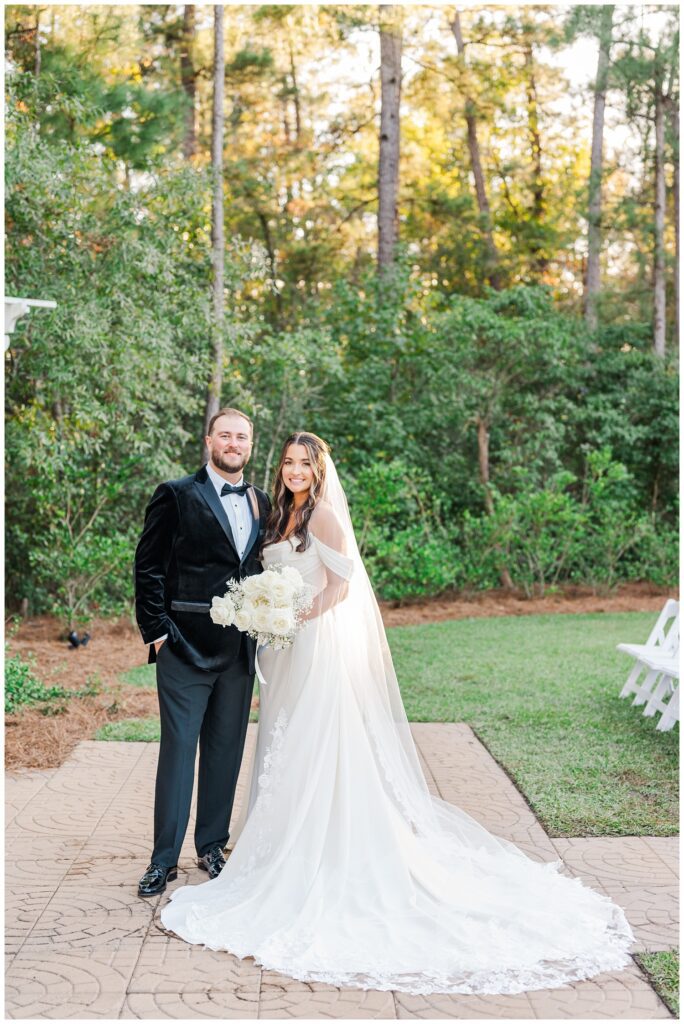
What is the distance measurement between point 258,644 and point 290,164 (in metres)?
20.1

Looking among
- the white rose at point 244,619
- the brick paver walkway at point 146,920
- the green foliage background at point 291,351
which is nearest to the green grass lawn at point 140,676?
the green foliage background at point 291,351

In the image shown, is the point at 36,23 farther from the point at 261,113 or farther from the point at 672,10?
the point at 261,113

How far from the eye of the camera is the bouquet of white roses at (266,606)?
4.38m

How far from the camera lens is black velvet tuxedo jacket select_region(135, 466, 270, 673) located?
465cm

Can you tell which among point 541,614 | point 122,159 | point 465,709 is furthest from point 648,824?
point 122,159

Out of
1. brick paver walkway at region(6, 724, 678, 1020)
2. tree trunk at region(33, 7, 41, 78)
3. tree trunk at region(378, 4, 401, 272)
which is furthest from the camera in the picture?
tree trunk at region(378, 4, 401, 272)

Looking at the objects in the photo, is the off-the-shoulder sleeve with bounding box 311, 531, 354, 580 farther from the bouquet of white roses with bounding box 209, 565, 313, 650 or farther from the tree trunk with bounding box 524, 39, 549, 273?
the tree trunk with bounding box 524, 39, 549, 273

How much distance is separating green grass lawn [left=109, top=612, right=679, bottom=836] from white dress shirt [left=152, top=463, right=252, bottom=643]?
7.42ft

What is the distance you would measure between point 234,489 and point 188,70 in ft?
→ 56.7

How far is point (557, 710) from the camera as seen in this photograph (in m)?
8.29

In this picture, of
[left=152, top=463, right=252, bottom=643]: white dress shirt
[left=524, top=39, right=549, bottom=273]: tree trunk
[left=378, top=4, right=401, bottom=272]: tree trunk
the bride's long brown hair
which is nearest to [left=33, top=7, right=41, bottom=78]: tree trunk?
[left=378, top=4, right=401, bottom=272]: tree trunk

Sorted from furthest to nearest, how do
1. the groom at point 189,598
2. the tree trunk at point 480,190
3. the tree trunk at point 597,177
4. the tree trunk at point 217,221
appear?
the tree trunk at point 480,190 → the tree trunk at point 597,177 → the tree trunk at point 217,221 → the groom at point 189,598

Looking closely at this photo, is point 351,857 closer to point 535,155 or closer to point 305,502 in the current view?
point 305,502

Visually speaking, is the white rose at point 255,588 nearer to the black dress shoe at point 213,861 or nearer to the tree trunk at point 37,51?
the black dress shoe at point 213,861
